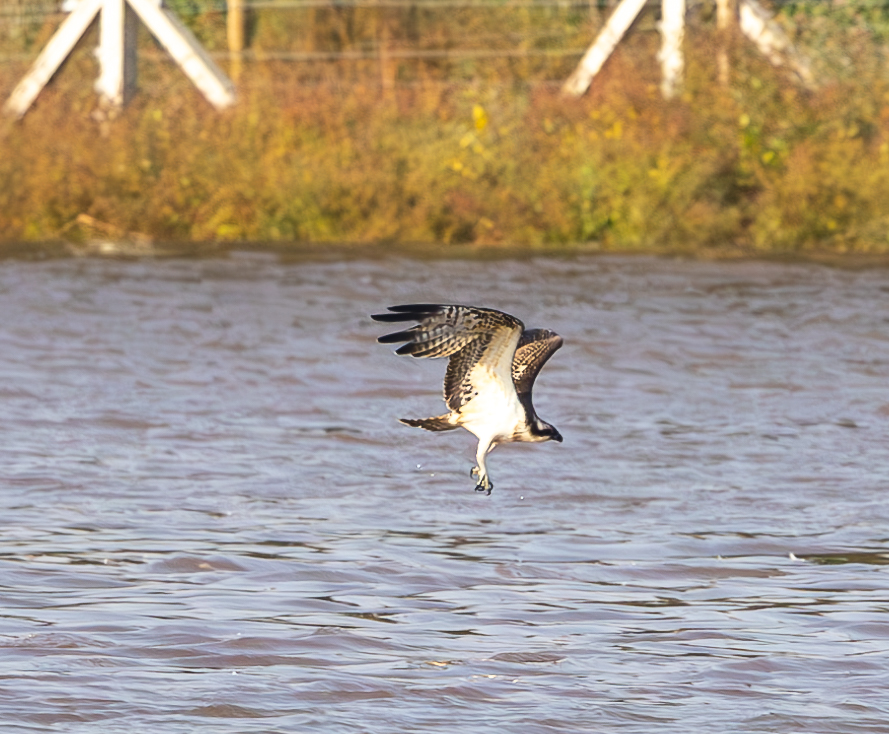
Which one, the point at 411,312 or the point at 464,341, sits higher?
the point at 411,312

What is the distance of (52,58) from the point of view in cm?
1906

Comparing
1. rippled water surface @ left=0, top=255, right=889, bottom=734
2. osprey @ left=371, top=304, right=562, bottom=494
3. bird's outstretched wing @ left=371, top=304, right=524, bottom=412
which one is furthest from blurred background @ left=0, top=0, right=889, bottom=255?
bird's outstretched wing @ left=371, top=304, right=524, bottom=412

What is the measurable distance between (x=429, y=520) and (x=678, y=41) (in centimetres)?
1021

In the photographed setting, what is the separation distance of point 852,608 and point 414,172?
10671 mm

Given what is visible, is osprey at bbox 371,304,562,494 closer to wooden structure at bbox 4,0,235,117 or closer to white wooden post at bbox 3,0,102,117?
wooden structure at bbox 4,0,235,117

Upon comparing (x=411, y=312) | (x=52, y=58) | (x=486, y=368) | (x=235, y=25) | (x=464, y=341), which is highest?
(x=235, y=25)

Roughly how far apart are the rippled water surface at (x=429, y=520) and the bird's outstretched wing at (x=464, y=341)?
0.99 m

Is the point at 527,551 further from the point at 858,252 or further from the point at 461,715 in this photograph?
the point at 858,252

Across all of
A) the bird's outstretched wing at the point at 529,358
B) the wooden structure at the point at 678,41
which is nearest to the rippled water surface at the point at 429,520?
the bird's outstretched wing at the point at 529,358

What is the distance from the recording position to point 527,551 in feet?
28.8

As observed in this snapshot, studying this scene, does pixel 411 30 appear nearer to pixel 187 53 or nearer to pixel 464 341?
pixel 187 53

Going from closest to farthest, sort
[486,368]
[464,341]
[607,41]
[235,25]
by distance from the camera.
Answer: [464,341] < [486,368] < [607,41] < [235,25]

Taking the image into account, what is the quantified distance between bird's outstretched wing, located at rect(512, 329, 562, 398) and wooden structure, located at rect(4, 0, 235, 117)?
38.3ft

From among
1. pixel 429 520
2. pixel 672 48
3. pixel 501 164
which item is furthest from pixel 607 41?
pixel 429 520
